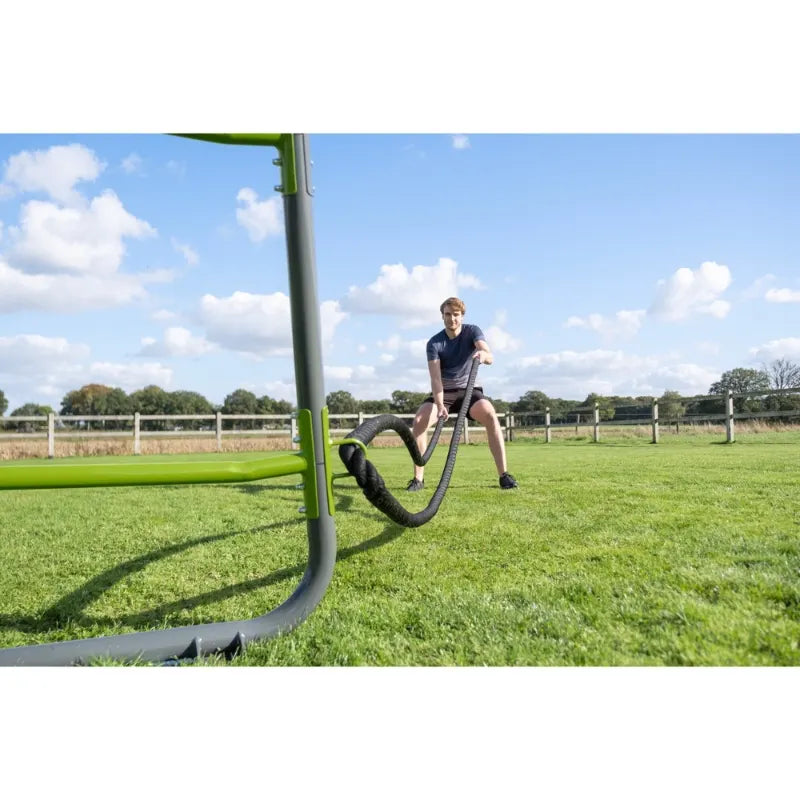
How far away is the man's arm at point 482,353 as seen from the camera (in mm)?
4031

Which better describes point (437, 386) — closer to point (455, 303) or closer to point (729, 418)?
point (455, 303)

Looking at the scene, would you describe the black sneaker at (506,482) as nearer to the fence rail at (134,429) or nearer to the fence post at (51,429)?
the fence rail at (134,429)

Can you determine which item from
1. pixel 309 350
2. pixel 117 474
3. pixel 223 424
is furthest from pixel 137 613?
pixel 223 424

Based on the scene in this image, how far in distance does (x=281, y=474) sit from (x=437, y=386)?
8.53 feet

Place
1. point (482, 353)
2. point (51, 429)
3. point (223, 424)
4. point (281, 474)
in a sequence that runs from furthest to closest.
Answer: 1. point (223, 424)
2. point (51, 429)
3. point (482, 353)
4. point (281, 474)

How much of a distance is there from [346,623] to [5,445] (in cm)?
1574

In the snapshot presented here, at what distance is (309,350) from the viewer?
1769mm

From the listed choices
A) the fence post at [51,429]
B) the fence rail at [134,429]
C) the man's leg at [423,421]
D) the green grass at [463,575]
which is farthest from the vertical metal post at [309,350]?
the fence post at [51,429]

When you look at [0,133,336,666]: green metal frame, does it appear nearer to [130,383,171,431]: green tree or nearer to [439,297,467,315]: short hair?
[439,297,467,315]: short hair

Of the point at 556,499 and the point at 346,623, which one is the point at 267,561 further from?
the point at 556,499

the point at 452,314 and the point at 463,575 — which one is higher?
the point at 452,314

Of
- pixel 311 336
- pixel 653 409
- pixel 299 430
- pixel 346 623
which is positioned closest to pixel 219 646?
pixel 346 623

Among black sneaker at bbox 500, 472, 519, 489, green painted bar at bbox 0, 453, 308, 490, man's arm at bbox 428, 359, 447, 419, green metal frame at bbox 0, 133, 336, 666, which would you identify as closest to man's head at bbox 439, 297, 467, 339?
man's arm at bbox 428, 359, 447, 419

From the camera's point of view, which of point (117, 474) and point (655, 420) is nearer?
point (117, 474)
